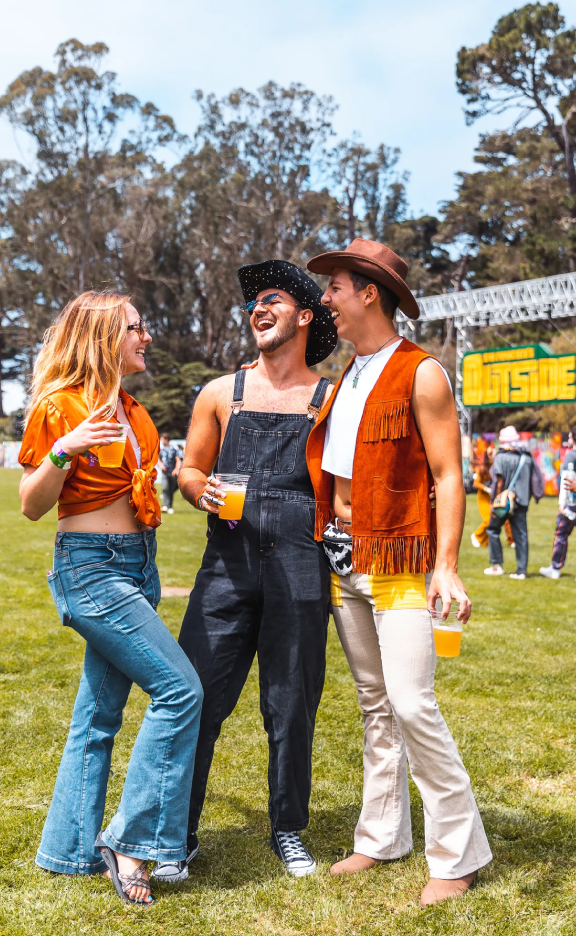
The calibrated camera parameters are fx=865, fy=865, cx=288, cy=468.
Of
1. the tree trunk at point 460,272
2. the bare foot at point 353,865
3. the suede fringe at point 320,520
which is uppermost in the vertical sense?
the tree trunk at point 460,272

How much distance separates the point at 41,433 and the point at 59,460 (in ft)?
0.58

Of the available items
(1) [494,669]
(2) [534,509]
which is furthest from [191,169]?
(1) [494,669]

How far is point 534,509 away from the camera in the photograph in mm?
22953

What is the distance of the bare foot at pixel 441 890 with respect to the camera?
2.84 m

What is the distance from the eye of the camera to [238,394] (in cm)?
332

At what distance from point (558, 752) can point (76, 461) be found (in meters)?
3.05

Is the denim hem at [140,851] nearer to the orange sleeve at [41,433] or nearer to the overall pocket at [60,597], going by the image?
the overall pocket at [60,597]

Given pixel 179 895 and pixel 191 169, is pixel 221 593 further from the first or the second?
pixel 191 169

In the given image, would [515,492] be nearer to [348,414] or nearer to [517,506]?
[517,506]

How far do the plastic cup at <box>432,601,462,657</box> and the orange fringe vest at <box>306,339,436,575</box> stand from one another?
172 millimetres

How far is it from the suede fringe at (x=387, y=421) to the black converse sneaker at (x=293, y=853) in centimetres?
150

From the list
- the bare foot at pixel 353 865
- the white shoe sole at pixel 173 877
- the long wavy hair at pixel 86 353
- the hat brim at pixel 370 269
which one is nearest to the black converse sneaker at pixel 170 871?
the white shoe sole at pixel 173 877

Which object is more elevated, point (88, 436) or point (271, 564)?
point (88, 436)

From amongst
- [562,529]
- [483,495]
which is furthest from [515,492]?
[483,495]
